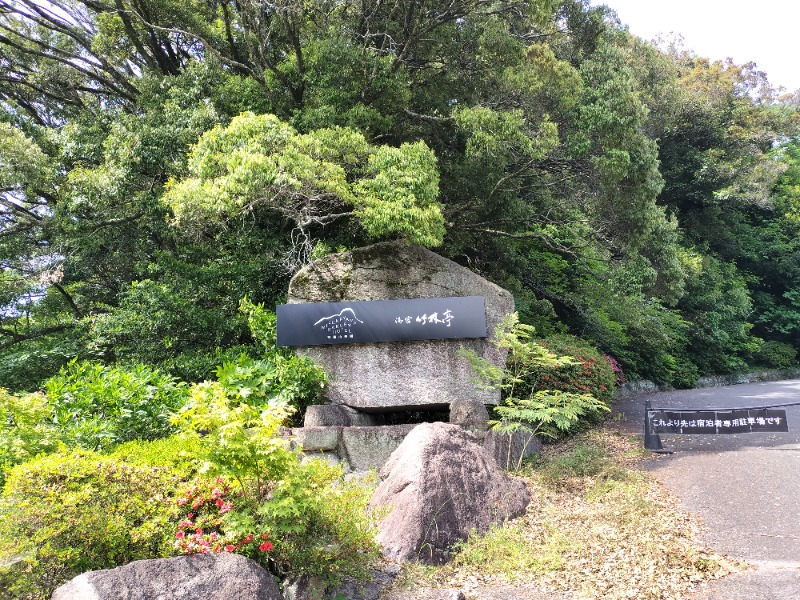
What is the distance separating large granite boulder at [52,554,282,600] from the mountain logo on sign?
4549 millimetres

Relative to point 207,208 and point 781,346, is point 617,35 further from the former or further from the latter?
point 781,346

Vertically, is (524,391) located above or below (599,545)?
above

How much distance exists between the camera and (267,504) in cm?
407

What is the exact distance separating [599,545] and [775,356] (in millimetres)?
19382

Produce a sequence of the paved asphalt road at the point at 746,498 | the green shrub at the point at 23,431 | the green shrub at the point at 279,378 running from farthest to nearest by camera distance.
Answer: the green shrub at the point at 279,378 → the green shrub at the point at 23,431 → the paved asphalt road at the point at 746,498

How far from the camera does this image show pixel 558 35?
38.3 feet

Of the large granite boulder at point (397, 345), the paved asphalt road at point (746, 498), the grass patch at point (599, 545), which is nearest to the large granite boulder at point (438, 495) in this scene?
the grass patch at point (599, 545)

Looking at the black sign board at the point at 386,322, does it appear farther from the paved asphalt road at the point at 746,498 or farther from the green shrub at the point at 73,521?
the green shrub at the point at 73,521

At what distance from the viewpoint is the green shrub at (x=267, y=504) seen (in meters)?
4.10

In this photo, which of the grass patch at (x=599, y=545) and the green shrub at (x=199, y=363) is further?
the green shrub at (x=199, y=363)

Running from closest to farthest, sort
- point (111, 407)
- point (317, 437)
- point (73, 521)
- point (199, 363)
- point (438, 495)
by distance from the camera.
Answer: point (73, 521), point (438, 495), point (111, 407), point (317, 437), point (199, 363)

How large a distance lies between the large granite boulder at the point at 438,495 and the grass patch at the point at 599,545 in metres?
0.17

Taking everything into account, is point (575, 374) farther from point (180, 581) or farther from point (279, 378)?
Answer: point (180, 581)

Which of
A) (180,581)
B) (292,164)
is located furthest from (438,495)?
(292,164)
